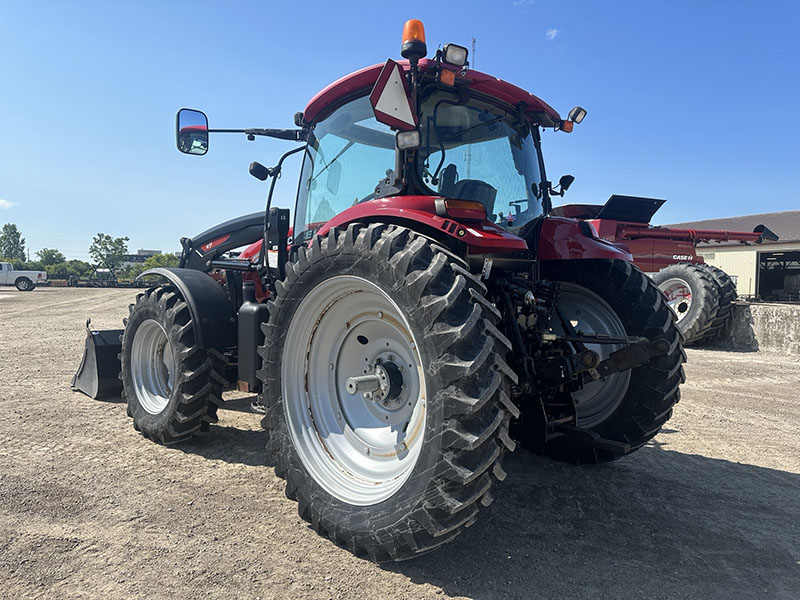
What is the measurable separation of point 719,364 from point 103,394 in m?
8.70

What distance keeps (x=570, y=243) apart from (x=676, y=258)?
9537mm

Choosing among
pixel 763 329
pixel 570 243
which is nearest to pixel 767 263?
pixel 763 329

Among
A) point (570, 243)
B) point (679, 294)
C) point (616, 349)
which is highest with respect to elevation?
point (570, 243)

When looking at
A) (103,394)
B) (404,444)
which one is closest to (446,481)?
(404,444)

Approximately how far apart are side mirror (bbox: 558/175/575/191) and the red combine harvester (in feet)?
20.7

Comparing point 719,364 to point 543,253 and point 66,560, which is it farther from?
point 66,560

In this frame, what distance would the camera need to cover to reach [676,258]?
11.3 m

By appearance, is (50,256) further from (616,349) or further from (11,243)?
(616,349)

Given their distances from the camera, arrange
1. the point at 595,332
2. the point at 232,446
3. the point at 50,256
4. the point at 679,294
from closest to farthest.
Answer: the point at 595,332
the point at 232,446
the point at 679,294
the point at 50,256

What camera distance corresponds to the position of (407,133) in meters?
2.66

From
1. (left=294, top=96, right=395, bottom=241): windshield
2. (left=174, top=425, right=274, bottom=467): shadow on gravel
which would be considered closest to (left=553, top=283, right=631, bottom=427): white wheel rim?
(left=294, top=96, right=395, bottom=241): windshield

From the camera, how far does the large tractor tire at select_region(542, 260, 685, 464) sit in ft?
10.8

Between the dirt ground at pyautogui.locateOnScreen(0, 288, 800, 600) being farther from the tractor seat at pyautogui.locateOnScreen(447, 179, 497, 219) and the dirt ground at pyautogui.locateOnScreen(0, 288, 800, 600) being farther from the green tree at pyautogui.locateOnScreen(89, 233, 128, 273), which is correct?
the green tree at pyautogui.locateOnScreen(89, 233, 128, 273)

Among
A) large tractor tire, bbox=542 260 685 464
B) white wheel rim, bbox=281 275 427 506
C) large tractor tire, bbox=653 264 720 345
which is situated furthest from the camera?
large tractor tire, bbox=653 264 720 345
